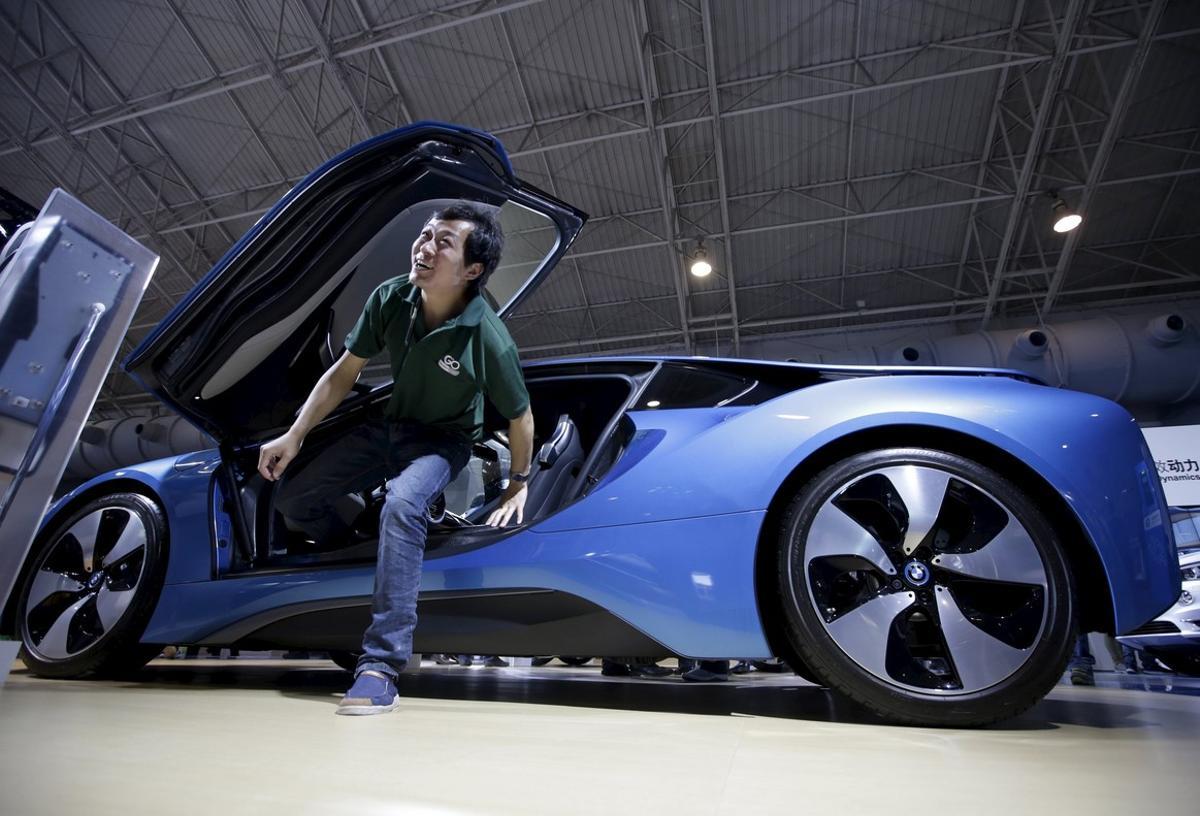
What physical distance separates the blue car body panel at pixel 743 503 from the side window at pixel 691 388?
0.11 metres

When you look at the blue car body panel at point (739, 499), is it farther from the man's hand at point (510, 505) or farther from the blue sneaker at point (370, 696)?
the blue sneaker at point (370, 696)

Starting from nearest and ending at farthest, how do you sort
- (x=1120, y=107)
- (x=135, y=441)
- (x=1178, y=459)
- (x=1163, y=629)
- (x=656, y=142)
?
(x=1163, y=629)
(x=1120, y=107)
(x=1178, y=459)
(x=656, y=142)
(x=135, y=441)

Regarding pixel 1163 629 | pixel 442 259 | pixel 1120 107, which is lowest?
pixel 1163 629

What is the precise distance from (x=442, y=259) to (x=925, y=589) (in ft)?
5.12

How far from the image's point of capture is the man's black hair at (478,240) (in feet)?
6.00

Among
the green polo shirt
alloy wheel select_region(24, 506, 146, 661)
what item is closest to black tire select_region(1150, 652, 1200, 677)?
the green polo shirt

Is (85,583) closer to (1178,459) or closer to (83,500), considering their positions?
(83,500)

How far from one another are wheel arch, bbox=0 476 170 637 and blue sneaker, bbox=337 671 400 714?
4.50 ft

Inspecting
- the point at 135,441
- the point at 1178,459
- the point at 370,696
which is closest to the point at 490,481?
the point at 370,696

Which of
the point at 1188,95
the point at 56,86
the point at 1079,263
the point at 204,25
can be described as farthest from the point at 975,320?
the point at 56,86

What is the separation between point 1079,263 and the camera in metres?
9.74

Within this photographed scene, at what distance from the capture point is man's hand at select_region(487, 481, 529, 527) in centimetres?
174

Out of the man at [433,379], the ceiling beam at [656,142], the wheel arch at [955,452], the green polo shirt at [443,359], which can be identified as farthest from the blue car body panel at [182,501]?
the ceiling beam at [656,142]

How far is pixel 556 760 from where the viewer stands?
34.8 inches
